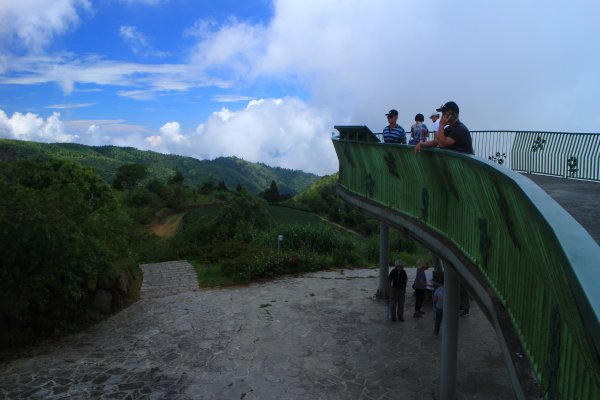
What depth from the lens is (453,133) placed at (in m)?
6.46

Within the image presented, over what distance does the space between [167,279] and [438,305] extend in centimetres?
1233

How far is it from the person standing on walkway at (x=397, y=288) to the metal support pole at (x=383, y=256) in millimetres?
2009

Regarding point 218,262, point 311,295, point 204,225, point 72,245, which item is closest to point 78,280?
point 72,245

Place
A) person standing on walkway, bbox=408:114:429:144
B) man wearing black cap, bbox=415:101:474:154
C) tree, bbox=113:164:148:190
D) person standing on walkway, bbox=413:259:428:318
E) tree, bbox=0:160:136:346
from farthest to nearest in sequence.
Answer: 1. tree, bbox=113:164:148:190
2. person standing on walkway, bbox=413:259:428:318
3. tree, bbox=0:160:136:346
4. person standing on walkway, bbox=408:114:429:144
5. man wearing black cap, bbox=415:101:474:154

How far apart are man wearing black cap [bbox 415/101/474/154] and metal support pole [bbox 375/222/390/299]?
29.4 ft

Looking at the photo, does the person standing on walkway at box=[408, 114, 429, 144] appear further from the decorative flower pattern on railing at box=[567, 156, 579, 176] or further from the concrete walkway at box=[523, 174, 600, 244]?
the decorative flower pattern on railing at box=[567, 156, 579, 176]

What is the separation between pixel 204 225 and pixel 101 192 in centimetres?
2588

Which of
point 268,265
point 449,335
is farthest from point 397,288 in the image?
point 268,265

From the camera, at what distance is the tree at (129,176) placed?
8738cm

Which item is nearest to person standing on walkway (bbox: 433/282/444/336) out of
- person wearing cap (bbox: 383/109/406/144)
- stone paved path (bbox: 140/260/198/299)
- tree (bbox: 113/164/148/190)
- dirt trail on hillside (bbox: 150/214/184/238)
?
person wearing cap (bbox: 383/109/406/144)

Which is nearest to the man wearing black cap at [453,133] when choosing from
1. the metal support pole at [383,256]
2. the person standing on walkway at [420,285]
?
the person standing on walkway at [420,285]

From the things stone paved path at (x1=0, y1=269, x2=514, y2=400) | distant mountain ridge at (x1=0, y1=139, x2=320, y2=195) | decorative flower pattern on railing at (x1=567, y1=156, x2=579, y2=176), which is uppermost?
distant mountain ridge at (x1=0, y1=139, x2=320, y2=195)

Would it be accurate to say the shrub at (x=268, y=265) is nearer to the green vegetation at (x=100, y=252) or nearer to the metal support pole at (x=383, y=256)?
the green vegetation at (x=100, y=252)

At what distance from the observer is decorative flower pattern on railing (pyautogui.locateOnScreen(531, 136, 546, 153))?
38.8 ft
